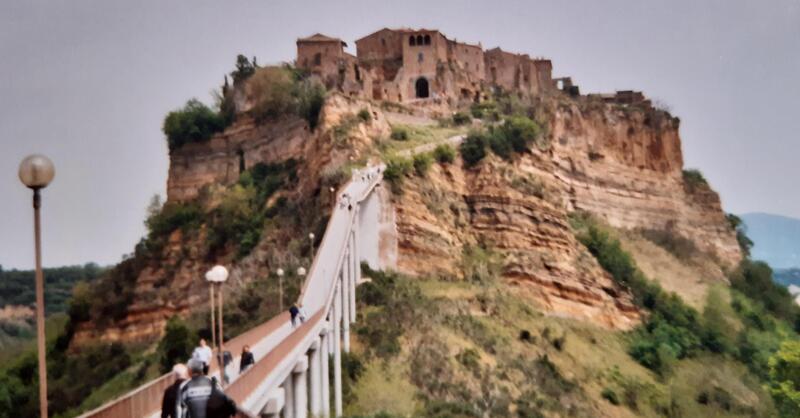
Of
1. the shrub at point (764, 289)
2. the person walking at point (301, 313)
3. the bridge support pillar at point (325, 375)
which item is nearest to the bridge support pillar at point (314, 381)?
the bridge support pillar at point (325, 375)

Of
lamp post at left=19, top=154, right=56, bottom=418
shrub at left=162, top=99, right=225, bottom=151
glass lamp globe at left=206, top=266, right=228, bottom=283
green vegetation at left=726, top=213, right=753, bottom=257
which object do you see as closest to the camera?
lamp post at left=19, top=154, right=56, bottom=418

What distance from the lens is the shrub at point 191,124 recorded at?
53500mm

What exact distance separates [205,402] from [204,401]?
0.01 m

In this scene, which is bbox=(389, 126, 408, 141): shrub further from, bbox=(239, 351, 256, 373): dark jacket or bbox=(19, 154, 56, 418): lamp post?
bbox=(19, 154, 56, 418): lamp post

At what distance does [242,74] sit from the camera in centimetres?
5397

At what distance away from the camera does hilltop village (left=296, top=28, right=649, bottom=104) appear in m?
Answer: 54.8

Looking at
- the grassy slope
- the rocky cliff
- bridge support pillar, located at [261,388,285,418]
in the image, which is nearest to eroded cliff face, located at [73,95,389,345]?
the rocky cliff

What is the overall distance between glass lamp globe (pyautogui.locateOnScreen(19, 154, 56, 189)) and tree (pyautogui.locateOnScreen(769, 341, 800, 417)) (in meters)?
31.8

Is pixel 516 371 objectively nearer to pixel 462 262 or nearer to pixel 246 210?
pixel 462 262

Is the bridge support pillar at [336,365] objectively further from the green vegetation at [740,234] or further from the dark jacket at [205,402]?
the green vegetation at [740,234]

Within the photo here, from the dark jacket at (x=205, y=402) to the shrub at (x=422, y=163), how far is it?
3372 centimetres

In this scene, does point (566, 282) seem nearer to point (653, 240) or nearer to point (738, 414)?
point (738, 414)

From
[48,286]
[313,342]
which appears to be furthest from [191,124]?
[48,286]

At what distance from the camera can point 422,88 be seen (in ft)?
189
